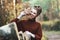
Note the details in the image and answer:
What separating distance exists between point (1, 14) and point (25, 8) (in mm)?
196

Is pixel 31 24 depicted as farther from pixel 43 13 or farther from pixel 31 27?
pixel 43 13

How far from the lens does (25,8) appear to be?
1.35 m

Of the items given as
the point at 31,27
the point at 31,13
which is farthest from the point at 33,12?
the point at 31,27

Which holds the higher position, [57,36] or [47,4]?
[47,4]

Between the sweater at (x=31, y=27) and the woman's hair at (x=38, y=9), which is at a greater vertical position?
the woman's hair at (x=38, y=9)

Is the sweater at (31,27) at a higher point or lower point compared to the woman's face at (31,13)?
lower

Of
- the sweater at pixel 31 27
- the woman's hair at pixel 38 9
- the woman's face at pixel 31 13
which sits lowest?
the sweater at pixel 31 27

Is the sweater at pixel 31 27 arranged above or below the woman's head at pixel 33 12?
below

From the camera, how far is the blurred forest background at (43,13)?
1.34 meters

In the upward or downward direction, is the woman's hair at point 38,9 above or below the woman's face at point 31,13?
above

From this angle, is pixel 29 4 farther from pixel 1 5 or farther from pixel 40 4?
pixel 1 5

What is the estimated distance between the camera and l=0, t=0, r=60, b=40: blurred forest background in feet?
4.38

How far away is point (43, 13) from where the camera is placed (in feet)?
4.41

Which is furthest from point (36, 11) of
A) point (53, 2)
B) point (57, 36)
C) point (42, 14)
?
point (57, 36)
